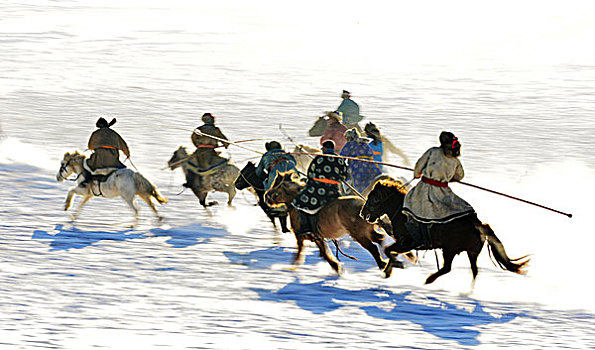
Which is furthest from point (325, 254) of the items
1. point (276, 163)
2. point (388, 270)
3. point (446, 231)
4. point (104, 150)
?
point (104, 150)

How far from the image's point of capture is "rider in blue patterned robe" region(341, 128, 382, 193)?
50.0 feet

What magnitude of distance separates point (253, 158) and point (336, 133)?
160cm

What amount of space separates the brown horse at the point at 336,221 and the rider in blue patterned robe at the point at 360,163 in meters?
1.74

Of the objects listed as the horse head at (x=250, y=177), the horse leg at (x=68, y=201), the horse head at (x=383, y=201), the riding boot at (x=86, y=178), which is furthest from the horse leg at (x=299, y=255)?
the horse leg at (x=68, y=201)

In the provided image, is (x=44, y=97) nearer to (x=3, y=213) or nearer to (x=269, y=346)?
(x=3, y=213)

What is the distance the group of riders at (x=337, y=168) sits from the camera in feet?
40.4

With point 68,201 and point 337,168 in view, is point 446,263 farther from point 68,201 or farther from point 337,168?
point 68,201

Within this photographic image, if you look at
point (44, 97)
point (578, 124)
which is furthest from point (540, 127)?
point (44, 97)

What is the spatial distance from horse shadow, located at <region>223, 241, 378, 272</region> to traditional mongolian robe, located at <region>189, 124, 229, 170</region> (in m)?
2.03

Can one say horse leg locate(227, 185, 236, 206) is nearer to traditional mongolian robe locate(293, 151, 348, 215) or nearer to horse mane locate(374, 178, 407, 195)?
traditional mongolian robe locate(293, 151, 348, 215)

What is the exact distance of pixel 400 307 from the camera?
1261 cm

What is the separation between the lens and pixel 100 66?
39.4 meters

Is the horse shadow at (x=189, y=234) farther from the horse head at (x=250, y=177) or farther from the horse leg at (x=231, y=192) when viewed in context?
the horse head at (x=250, y=177)

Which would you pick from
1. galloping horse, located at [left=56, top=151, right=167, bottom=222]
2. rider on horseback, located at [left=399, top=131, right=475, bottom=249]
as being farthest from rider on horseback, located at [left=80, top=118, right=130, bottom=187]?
rider on horseback, located at [left=399, top=131, right=475, bottom=249]
